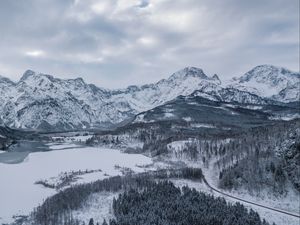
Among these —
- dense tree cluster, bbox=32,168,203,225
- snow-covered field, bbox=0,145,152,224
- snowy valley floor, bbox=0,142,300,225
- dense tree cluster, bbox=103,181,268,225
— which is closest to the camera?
dense tree cluster, bbox=103,181,268,225

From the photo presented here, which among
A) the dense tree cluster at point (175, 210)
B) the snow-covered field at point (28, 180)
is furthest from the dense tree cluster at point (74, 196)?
the dense tree cluster at point (175, 210)

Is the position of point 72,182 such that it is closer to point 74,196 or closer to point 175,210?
point 74,196

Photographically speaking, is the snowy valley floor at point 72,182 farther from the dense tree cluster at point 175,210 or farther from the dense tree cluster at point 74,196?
the dense tree cluster at point 175,210

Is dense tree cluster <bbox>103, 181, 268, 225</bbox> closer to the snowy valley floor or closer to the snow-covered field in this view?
the snowy valley floor

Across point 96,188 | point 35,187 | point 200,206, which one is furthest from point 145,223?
point 35,187

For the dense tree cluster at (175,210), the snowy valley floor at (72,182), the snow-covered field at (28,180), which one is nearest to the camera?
the dense tree cluster at (175,210)

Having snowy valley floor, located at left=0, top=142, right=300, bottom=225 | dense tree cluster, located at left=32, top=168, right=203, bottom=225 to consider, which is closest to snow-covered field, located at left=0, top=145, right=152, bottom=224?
snowy valley floor, located at left=0, top=142, right=300, bottom=225

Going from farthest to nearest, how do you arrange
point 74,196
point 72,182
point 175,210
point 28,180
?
1. point 28,180
2. point 72,182
3. point 74,196
4. point 175,210

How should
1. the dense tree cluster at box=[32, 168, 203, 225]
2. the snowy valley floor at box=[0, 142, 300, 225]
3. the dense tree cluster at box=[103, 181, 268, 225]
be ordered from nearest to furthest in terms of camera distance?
the dense tree cluster at box=[103, 181, 268, 225] < the dense tree cluster at box=[32, 168, 203, 225] < the snowy valley floor at box=[0, 142, 300, 225]

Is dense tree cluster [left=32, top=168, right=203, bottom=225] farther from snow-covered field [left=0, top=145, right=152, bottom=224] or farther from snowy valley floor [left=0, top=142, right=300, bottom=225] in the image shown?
snow-covered field [left=0, top=145, right=152, bottom=224]

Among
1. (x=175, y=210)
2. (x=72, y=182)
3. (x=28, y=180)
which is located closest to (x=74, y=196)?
(x=72, y=182)

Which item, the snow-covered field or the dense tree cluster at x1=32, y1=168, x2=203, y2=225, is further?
the snow-covered field
